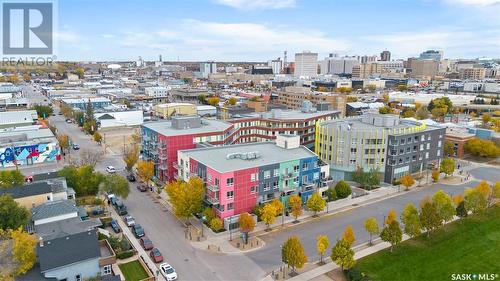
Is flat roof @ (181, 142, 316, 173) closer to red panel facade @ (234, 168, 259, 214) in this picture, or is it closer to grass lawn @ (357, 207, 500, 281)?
red panel facade @ (234, 168, 259, 214)

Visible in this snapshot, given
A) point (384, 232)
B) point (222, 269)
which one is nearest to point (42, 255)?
point (222, 269)

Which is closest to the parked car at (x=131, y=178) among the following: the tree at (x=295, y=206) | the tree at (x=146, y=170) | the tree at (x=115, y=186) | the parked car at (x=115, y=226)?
the tree at (x=146, y=170)

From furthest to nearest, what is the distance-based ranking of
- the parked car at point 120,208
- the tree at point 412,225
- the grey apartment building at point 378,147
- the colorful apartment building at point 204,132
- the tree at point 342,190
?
1. the grey apartment building at point 378,147
2. the colorful apartment building at point 204,132
3. the tree at point 342,190
4. the parked car at point 120,208
5. the tree at point 412,225

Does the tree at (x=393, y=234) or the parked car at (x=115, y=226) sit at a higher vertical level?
the tree at (x=393, y=234)

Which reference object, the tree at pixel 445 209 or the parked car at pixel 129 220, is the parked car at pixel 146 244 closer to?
the parked car at pixel 129 220

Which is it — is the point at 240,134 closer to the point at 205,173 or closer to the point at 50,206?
the point at 205,173

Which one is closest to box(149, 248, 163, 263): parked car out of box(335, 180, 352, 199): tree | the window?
the window
